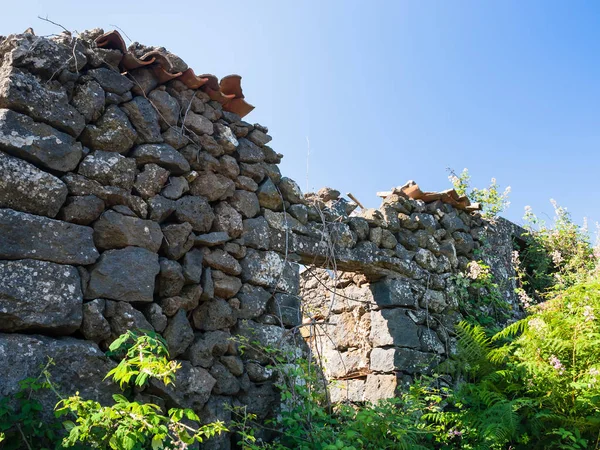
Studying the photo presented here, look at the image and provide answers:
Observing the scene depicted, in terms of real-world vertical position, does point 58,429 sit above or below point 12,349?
below

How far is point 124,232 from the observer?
3.13 metres

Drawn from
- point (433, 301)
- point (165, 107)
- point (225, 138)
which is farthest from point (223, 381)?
point (433, 301)

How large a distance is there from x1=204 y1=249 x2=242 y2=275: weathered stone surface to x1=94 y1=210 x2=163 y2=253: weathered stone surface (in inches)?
15.1

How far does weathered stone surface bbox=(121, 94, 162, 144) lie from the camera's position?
3449mm

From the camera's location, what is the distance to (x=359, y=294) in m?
4.93

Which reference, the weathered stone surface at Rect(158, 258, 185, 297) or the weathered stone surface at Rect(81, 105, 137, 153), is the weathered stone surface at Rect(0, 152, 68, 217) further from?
the weathered stone surface at Rect(158, 258, 185, 297)

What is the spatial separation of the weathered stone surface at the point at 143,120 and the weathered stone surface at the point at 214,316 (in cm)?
106

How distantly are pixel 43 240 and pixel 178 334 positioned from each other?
893 mm

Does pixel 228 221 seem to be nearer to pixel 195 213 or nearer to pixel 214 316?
pixel 195 213

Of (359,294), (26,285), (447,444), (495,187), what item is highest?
(495,187)

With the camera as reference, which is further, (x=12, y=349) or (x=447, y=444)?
(x=447, y=444)

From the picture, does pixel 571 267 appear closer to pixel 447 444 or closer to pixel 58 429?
pixel 447 444

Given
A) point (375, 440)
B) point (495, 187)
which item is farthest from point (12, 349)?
point (495, 187)

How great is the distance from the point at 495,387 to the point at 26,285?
343cm
